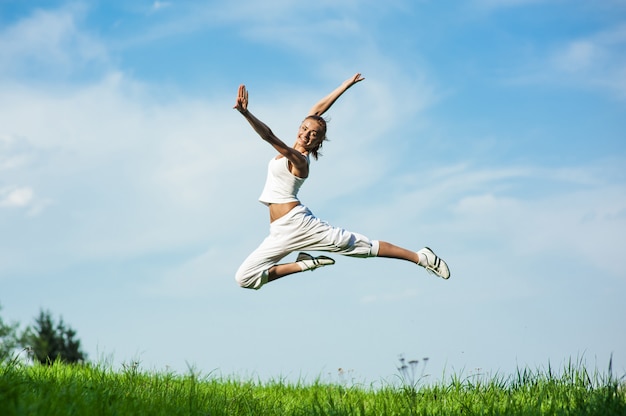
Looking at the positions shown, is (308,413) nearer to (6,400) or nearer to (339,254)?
(6,400)

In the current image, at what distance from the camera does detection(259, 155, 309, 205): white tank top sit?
8453 mm

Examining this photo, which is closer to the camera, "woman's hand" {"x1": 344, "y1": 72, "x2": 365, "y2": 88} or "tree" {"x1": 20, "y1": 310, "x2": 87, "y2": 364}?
"woman's hand" {"x1": 344, "y1": 72, "x2": 365, "y2": 88}

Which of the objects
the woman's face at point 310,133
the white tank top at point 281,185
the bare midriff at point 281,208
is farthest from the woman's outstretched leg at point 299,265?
Result: the woman's face at point 310,133

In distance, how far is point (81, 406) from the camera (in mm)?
5023

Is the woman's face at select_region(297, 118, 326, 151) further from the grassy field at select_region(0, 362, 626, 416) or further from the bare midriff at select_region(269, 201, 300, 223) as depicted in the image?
the grassy field at select_region(0, 362, 626, 416)

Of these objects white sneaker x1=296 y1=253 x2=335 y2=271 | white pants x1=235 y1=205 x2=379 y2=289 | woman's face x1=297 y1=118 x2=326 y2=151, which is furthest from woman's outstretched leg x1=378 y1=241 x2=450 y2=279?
woman's face x1=297 y1=118 x2=326 y2=151

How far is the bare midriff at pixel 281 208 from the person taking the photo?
8477 millimetres

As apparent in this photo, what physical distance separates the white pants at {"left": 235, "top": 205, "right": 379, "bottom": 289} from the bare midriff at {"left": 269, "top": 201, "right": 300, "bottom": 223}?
0.19ft

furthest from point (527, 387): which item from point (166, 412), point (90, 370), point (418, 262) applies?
Answer: point (90, 370)

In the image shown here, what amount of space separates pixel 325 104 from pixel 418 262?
8.53 feet

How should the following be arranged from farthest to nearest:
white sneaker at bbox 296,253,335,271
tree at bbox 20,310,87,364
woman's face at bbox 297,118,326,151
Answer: tree at bbox 20,310,87,364 → white sneaker at bbox 296,253,335,271 → woman's face at bbox 297,118,326,151

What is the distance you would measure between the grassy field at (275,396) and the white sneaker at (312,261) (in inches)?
61.3

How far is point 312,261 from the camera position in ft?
29.3

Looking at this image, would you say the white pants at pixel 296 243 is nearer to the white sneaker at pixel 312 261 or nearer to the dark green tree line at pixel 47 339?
the white sneaker at pixel 312 261
